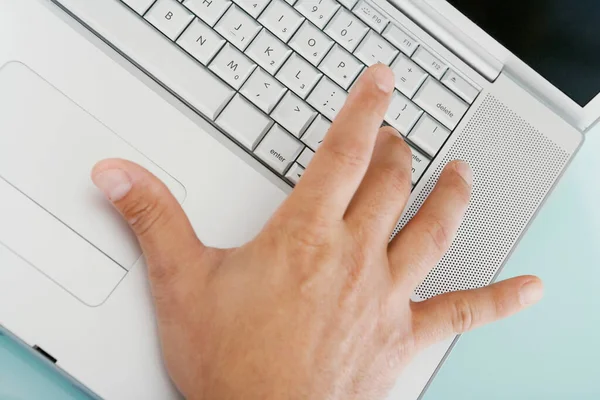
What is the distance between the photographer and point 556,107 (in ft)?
2.12

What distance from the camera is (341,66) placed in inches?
23.9

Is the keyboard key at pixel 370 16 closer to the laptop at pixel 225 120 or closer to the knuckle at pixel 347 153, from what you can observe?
the laptop at pixel 225 120

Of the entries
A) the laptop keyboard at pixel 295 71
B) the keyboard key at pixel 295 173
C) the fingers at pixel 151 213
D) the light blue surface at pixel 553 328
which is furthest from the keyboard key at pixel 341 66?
the light blue surface at pixel 553 328

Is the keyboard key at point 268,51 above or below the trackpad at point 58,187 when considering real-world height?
above

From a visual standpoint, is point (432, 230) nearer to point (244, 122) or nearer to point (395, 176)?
point (395, 176)

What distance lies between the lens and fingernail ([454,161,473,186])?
1.94 feet

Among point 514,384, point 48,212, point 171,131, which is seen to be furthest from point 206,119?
point 514,384

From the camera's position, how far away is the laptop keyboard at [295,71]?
58cm

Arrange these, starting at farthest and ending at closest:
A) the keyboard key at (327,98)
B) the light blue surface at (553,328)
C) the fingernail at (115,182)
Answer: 1. the light blue surface at (553,328)
2. the keyboard key at (327,98)
3. the fingernail at (115,182)

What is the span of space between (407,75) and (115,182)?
324mm

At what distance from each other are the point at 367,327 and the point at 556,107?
0.33 meters

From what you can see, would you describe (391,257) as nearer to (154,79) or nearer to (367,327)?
(367,327)

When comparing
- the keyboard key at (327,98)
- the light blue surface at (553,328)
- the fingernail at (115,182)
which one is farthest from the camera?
the light blue surface at (553,328)

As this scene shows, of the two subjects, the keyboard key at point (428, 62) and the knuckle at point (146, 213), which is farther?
the keyboard key at point (428, 62)
